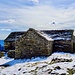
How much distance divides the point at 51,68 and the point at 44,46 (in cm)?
975

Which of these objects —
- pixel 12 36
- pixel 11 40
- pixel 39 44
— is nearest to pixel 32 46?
pixel 39 44

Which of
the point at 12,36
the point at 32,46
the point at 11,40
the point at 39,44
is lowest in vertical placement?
the point at 32,46

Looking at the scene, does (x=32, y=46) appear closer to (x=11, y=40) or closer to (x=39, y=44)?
(x=39, y=44)

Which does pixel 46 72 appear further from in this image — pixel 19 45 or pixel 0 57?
pixel 0 57

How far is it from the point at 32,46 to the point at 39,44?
4.32 feet

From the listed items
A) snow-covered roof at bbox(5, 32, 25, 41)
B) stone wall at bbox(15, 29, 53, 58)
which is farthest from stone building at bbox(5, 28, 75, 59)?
snow-covered roof at bbox(5, 32, 25, 41)

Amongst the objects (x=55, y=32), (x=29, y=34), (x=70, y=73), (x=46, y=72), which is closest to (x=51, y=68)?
(x=46, y=72)

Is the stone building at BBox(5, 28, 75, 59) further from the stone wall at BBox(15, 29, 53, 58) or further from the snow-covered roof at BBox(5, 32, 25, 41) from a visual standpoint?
the snow-covered roof at BBox(5, 32, 25, 41)

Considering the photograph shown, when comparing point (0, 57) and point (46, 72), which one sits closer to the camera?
point (46, 72)

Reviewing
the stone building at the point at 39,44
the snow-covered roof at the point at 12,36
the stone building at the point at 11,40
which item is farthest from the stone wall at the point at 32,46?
the snow-covered roof at the point at 12,36

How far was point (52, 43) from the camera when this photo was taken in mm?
34625

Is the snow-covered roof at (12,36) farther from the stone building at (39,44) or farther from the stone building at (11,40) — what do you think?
the stone building at (39,44)

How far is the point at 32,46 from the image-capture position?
32.8 metres

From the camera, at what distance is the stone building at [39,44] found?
105ft
